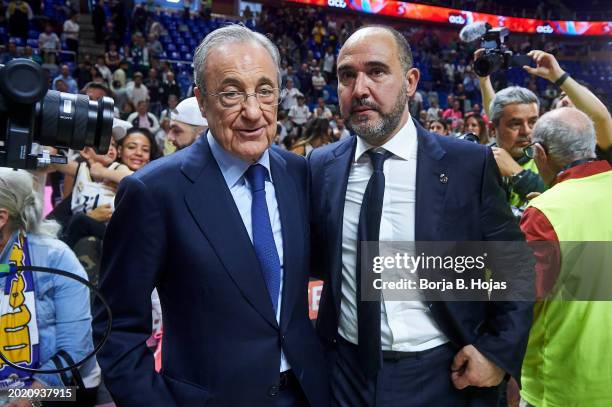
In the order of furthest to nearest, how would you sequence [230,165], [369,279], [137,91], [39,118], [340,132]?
[340,132]
[137,91]
[369,279]
[230,165]
[39,118]

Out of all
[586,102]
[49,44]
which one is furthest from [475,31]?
[49,44]

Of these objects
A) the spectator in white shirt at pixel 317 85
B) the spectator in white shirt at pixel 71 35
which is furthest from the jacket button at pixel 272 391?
the spectator in white shirt at pixel 317 85

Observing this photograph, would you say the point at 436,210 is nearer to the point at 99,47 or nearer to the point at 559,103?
the point at 559,103

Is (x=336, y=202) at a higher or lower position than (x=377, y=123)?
lower

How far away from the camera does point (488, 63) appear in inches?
113

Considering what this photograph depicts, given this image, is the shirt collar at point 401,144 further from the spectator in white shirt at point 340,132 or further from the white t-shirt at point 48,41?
the white t-shirt at point 48,41

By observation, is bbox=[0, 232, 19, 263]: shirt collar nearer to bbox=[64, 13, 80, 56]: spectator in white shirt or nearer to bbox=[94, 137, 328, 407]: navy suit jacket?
bbox=[94, 137, 328, 407]: navy suit jacket

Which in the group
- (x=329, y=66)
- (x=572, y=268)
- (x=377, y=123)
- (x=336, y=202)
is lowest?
(x=572, y=268)

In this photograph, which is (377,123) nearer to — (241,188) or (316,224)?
(316,224)

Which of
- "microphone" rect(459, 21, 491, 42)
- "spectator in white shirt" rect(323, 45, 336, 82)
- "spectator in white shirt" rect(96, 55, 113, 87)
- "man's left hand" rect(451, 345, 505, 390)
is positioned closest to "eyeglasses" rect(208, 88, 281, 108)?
"man's left hand" rect(451, 345, 505, 390)

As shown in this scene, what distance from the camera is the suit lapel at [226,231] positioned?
131 cm

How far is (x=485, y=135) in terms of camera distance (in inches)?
170

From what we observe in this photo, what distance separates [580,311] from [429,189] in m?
0.66

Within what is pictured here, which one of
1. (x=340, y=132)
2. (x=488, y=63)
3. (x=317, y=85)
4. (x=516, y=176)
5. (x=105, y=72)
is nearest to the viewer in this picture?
(x=516, y=176)
